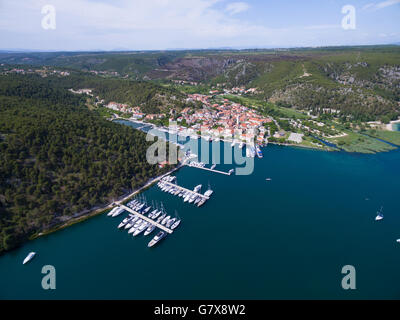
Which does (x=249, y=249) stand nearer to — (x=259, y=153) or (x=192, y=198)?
(x=192, y=198)

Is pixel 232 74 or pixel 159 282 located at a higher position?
pixel 232 74

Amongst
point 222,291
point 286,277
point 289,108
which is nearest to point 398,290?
point 286,277

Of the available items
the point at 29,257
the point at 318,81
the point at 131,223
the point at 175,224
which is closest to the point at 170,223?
the point at 175,224

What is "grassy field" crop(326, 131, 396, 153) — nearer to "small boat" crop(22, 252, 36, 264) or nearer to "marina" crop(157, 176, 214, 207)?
"marina" crop(157, 176, 214, 207)

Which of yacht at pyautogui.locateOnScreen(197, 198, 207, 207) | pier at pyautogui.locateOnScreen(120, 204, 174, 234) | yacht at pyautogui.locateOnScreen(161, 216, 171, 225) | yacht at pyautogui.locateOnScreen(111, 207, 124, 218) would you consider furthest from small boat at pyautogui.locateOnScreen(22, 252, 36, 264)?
yacht at pyautogui.locateOnScreen(197, 198, 207, 207)
